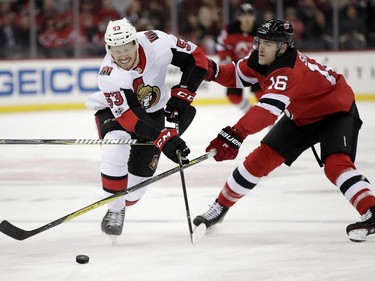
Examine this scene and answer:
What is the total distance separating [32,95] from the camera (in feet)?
30.3

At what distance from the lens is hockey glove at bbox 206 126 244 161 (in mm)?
3332

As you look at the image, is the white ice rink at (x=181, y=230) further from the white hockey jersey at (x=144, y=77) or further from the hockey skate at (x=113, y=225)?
the white hockey jersey at (x=144, y=77)

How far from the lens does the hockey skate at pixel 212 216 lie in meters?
3.70

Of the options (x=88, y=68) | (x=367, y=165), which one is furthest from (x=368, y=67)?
(x=367, y=165)

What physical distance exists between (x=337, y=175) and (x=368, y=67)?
6664 millimetres

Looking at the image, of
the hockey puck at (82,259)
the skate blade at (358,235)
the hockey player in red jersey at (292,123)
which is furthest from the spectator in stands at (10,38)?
the skate blade at (358,235)

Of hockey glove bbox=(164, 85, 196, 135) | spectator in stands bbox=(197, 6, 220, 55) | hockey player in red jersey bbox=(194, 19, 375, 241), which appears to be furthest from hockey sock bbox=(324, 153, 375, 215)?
spectator in stands bbox=(197, 6, 220, 55)

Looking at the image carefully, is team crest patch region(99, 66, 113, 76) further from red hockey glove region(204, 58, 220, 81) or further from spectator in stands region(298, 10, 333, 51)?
spectator in stands region(298, 10, 333, 51)

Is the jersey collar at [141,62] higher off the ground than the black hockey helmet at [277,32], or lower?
lower

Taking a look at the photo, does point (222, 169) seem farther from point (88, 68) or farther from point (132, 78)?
point (88, 68)

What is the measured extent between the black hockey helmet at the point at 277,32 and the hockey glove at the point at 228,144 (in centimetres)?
42

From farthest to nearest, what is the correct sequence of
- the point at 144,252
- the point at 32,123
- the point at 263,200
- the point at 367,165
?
the point at 32,123 → the point at 367,165 → the point at 263,200 → the point at 144,252

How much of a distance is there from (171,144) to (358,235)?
0.86 metres

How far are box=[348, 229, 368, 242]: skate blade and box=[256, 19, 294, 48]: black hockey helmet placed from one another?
0.82 meters
